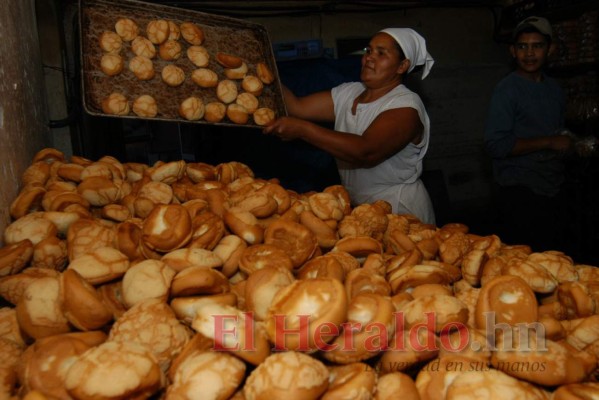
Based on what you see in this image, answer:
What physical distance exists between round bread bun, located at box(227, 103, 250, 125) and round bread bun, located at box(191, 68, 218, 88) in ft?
0.68

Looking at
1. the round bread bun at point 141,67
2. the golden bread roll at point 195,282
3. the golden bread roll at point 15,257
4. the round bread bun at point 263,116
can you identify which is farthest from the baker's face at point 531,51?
the golden bread roll at point 15,257

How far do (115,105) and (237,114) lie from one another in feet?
2.43

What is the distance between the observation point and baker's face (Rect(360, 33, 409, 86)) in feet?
10.6

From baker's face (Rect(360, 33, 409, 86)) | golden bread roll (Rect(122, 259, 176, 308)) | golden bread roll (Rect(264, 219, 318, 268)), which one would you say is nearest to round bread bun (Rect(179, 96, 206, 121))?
baker's face (Rect(360, 33, 409, 86))

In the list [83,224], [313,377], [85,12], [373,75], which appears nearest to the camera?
[313,377]

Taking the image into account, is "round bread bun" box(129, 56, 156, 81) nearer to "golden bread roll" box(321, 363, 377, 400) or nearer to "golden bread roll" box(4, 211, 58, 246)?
"golden bread roll" box(4, 211, 58, 246)

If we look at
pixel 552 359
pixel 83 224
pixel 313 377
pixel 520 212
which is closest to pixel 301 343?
pixel 313 377

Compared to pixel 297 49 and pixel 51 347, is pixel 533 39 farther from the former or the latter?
pixel 51 347

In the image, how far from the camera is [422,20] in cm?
647

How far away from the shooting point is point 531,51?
12.3 ft

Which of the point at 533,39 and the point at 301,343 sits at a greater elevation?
the point at 533,39

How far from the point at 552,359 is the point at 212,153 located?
4445 mm

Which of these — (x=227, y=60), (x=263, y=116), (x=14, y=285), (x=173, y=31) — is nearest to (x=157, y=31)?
(x=173, y=31)

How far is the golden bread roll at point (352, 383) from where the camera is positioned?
37.2 inches
